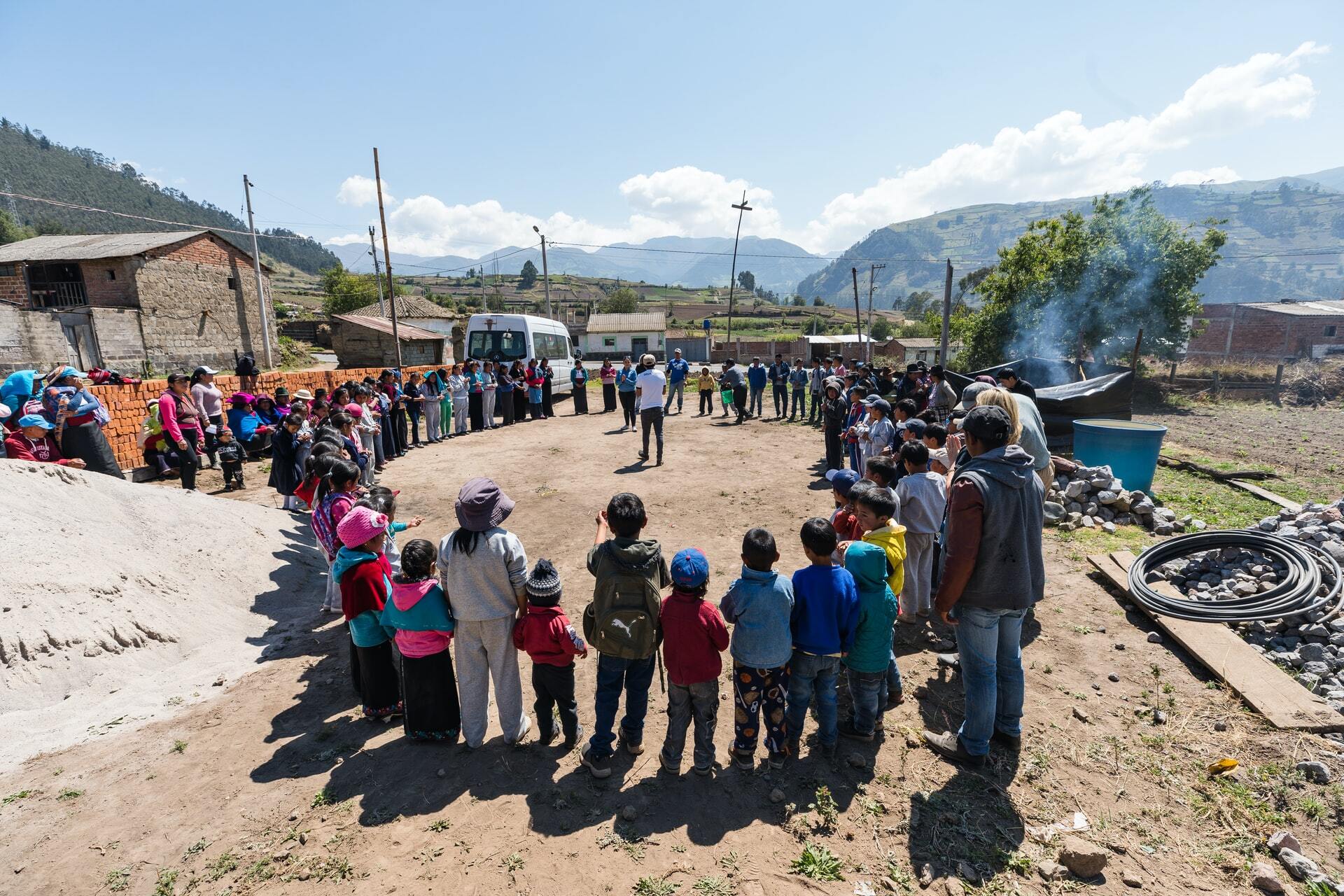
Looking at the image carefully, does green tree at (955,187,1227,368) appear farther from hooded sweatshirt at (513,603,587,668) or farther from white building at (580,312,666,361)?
white building at (580,312,666,361)

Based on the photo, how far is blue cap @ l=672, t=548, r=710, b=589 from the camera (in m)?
3.05

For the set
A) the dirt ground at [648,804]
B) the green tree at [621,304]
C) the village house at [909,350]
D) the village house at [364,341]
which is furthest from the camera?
the green tree at [621,304]

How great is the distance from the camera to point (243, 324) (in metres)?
27.8

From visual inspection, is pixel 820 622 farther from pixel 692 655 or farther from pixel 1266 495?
pixel 1266 495

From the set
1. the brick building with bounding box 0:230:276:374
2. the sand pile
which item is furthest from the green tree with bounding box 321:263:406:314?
the sand pile

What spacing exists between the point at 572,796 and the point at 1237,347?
4449 centimetres

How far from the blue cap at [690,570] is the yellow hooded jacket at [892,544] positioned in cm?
125

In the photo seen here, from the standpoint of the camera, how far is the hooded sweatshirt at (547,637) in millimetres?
3242

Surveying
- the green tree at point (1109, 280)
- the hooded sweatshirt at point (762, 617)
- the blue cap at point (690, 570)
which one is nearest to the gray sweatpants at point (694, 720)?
the hooded sweatshirt at point (762, 617)

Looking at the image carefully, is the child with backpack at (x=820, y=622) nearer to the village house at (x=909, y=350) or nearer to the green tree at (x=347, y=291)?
the village house at (x=909, y=350)

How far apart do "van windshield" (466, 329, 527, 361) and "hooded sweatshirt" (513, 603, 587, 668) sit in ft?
47.5

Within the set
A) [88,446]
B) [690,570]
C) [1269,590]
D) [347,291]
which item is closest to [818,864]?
[690,570]

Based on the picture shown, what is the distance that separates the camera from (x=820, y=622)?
10.4 ft

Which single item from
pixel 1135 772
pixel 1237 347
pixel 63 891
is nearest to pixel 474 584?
pixel 63 891
